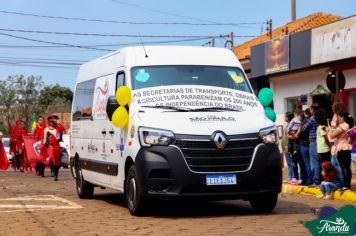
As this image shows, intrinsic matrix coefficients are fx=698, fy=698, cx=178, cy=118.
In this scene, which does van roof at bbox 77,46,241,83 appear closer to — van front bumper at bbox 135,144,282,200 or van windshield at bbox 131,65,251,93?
van windshield at bbox 131,65,251,93

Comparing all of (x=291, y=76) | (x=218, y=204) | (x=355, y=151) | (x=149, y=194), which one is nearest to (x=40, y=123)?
(x=291, y=76)

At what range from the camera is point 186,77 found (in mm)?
10664

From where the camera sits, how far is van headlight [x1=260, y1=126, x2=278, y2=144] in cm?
973

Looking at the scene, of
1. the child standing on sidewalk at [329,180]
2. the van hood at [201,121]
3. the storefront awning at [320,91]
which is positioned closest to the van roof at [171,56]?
the van hood at [201,121]

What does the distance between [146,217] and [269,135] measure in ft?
6.84

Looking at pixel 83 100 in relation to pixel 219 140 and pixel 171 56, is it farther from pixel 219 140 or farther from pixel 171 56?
pixel 219 140

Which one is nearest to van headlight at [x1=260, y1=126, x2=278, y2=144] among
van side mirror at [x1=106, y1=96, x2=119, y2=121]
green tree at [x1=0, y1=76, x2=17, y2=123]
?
van side mirror at [x1=106, y1=96, x2=119, y2=121]

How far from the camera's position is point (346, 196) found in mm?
12594

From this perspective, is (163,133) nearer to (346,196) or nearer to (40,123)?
(346,196)

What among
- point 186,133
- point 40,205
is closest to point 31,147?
point 40,205

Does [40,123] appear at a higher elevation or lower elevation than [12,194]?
higher

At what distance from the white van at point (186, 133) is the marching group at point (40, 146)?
345 inches

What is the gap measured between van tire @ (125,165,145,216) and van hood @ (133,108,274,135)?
2.48 ft

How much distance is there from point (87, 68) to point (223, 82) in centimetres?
388
